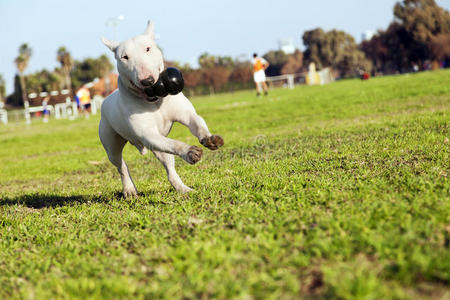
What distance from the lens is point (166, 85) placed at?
4.86 m

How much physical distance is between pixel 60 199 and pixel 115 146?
4.43ft

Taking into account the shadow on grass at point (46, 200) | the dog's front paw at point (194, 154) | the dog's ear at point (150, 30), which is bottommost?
the shadow on grass at point (46, 200)

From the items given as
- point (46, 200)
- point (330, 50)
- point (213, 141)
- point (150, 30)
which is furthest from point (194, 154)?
point (330, 50)

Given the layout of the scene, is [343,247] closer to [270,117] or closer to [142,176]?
[142,176]

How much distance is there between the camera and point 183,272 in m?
3.12

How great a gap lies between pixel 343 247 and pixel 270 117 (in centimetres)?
1335

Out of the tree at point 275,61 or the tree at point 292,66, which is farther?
the tree at point 275,61

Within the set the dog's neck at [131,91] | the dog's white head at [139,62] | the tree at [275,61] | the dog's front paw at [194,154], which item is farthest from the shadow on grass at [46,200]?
the tree at [275,61]

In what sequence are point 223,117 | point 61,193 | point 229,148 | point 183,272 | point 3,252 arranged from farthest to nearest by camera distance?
1. point 223,117
2. point 229,148
3. point 61,193
4. point 3,252
5. point 183,272

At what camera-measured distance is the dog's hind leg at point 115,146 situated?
242 inches

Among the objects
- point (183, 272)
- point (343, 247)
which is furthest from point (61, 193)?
point (343, 247)

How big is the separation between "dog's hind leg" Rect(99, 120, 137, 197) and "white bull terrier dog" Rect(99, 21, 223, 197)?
573 millimetres

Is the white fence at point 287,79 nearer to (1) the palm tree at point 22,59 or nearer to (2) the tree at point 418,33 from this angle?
(2) the tree at point 418,33

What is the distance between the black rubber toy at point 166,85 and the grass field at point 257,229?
1212 mm
